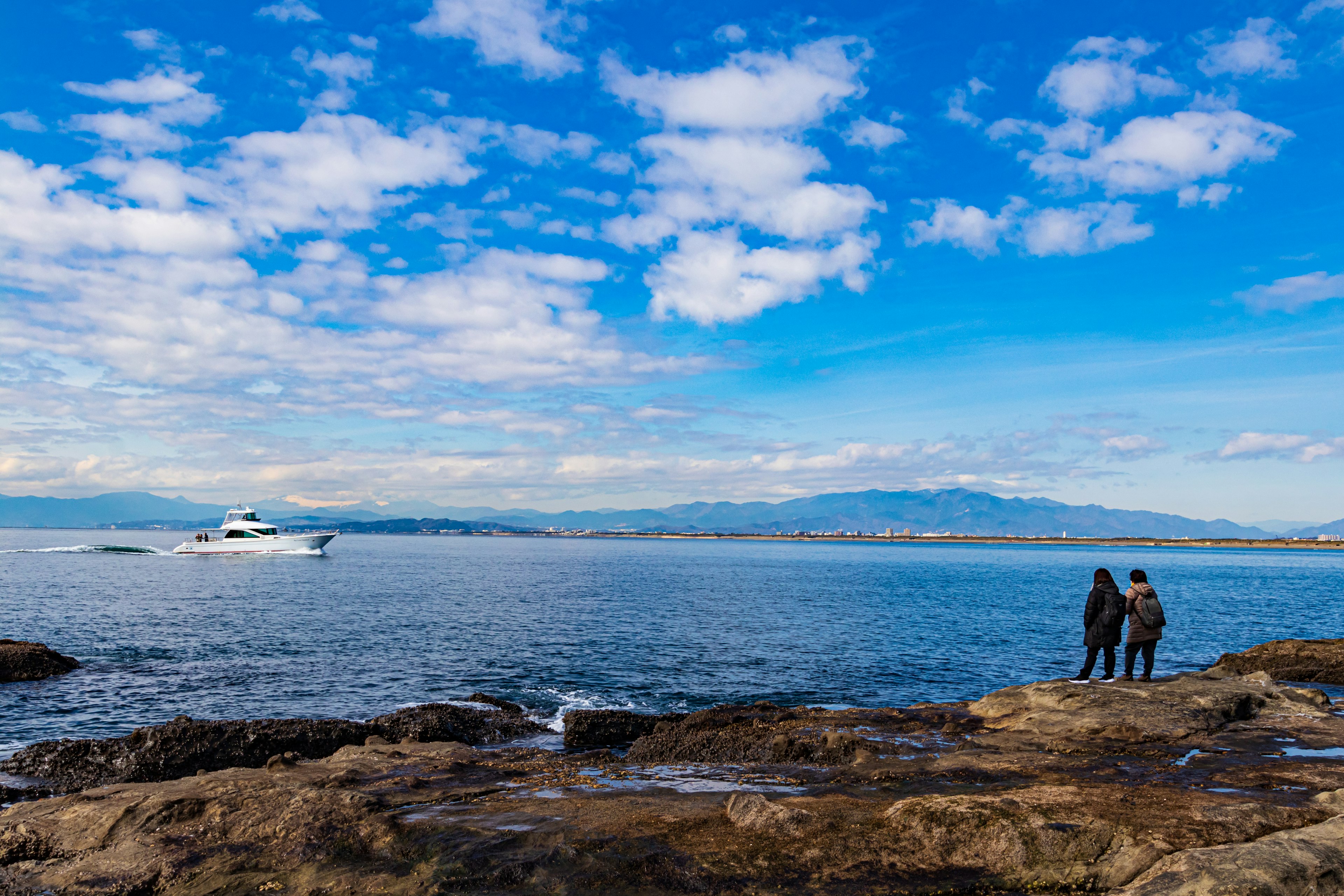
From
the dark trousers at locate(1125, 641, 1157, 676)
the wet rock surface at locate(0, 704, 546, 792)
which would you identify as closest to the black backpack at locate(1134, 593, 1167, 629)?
the dark trousers at locate(1125, 641, 1157, 676)

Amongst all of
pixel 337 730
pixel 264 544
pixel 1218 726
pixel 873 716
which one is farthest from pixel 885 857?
pixel 264 544

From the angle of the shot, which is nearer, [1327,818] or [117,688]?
[1327,818]

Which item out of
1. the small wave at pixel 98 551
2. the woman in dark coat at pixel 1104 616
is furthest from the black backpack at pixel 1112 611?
the small wave at pixel 98 551

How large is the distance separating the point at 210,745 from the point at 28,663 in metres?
15.0

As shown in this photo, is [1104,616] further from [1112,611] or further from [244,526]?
[244,526]

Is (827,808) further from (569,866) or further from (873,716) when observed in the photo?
(873,716)

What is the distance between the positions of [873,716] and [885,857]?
945 cm

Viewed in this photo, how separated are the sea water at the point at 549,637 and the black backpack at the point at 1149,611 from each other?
7.95 m

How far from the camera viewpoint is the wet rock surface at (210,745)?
14.5m

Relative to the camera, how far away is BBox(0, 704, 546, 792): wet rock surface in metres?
14.5

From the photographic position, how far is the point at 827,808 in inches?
381

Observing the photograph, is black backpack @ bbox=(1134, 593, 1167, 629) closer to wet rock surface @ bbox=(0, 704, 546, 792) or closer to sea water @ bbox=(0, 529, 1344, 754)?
sea water @ bbox=(0, 529, 1344, 754)

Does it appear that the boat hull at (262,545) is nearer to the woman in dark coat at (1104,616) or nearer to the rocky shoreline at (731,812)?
the rocky shoreline at (731,812)

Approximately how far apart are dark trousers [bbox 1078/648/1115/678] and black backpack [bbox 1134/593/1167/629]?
119cm
